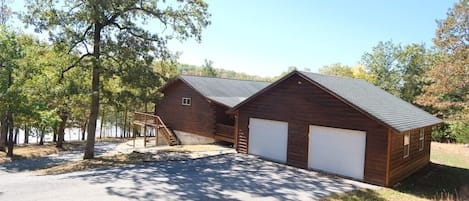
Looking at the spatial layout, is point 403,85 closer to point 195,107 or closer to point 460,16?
point 460,16

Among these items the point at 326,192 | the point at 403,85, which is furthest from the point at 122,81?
the point at 403,85

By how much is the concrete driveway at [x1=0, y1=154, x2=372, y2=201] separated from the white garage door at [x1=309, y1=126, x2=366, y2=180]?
605 millimetres

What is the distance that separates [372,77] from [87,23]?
3658 centimetres

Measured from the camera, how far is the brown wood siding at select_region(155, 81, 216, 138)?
75.5ft

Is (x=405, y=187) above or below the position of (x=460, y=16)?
below

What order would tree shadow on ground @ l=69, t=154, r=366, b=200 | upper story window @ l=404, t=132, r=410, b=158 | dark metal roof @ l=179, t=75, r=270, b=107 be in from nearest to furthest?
tree shadow on ground @ l=69, t=154, r=366, b=200, upper story window @ l=404, t=132, r=410, b=158, dark metal roof @ l=179, t=75, r=270, b=107

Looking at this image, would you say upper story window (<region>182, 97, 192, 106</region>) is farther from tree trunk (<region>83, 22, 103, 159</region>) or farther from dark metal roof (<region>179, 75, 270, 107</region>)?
tree trunk (<region>83, 22, 103, 159</region>)

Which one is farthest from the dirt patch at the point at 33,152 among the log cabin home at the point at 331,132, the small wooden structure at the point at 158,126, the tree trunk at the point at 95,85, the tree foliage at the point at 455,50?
the tree foliage at the point at 455,50

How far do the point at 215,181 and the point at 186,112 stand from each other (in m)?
13.2

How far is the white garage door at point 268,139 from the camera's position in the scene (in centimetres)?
1587

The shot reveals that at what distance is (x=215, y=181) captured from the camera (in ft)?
39.0

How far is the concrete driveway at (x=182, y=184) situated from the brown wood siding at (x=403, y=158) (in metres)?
1.43

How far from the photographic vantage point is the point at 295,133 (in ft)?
50.2

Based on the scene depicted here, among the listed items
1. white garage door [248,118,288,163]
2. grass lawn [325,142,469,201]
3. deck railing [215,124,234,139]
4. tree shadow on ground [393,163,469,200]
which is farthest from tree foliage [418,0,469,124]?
deck railing [215,124,234,139]
